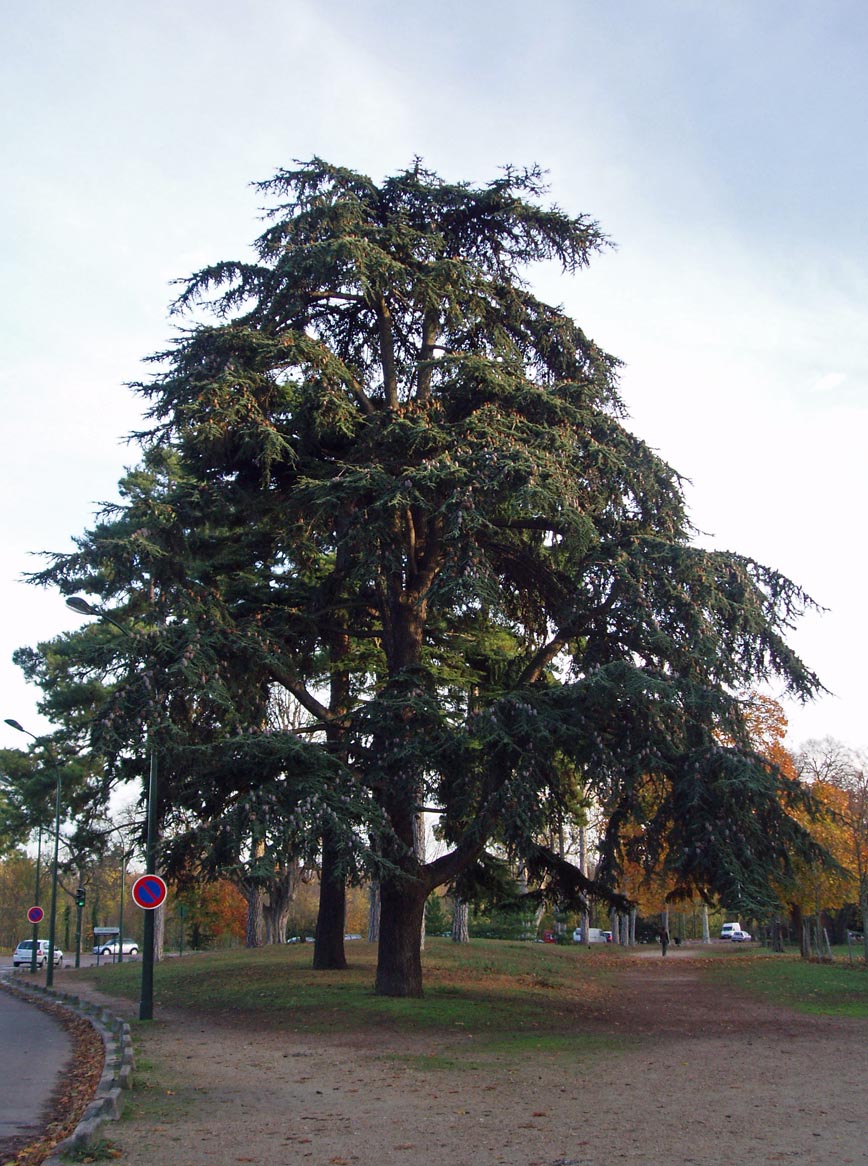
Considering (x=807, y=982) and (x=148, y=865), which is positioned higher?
(x=148, y=865)

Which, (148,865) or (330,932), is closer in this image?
(148,865)

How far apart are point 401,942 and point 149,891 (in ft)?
15.5

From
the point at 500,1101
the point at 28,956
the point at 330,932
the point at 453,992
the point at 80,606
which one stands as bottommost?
the point at 28,956

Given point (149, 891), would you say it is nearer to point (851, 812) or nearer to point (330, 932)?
point (330, 932)

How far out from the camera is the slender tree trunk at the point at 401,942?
1852 centimetres

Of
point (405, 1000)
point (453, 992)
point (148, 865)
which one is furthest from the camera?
point (453, 992)

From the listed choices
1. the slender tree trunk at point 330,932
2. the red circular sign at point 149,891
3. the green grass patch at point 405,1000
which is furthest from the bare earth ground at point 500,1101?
the slender tree trunk at point 330,932

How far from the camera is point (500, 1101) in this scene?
10.2 m

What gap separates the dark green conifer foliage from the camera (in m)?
15.6

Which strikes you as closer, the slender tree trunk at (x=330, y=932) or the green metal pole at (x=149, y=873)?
the green metal pole at (x=149, y=873)

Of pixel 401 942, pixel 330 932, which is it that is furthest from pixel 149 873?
pixel 330 932

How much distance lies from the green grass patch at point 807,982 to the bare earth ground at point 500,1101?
17.8 feet

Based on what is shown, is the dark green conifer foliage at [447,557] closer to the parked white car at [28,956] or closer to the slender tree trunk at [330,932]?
the slender tree trunk at [330,932]

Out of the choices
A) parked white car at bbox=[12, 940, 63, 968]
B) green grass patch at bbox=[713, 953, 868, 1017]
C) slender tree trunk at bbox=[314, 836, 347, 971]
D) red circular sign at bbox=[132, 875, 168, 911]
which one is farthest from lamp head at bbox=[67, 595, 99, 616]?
parked white car at bbox=[12, 940, 63, 968]
